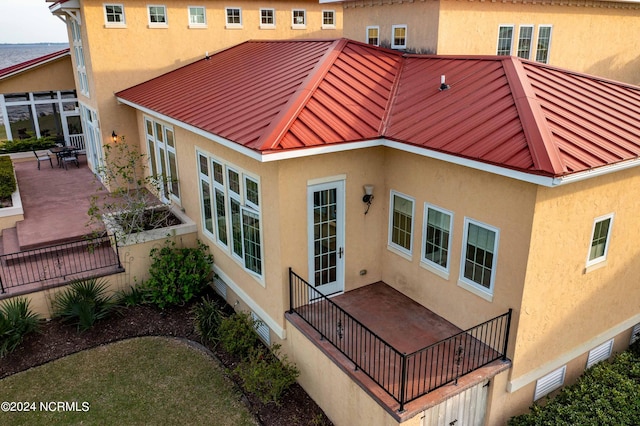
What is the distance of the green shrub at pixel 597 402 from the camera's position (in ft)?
24.4

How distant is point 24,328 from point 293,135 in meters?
7.15

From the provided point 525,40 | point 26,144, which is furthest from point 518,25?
point 26,144

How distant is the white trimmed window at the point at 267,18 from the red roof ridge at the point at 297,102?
754cm

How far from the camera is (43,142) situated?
2227cm

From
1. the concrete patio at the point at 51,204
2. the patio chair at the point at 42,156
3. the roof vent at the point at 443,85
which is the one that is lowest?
the concrete patio at the point at 51,204

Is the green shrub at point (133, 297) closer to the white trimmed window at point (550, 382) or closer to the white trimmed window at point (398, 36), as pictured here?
the white trimmed window at point (550, 382)

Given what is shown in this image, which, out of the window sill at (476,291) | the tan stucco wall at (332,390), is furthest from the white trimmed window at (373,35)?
the tan stucco wall at (332,390)

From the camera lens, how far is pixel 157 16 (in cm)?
1550

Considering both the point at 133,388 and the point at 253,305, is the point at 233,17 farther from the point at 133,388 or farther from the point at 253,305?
the point at 133,388

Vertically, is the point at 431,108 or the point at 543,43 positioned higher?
the point at 543,43

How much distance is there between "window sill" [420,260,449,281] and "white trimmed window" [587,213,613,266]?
2277mm

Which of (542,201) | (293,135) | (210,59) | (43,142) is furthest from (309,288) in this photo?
(43,142)

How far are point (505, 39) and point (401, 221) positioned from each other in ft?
23.1

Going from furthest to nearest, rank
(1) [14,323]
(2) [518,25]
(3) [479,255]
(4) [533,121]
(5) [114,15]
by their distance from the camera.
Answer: (5) [114,15], (2) [518,25], (1) [14,323], (3) [479,255], (4) [533,121]
